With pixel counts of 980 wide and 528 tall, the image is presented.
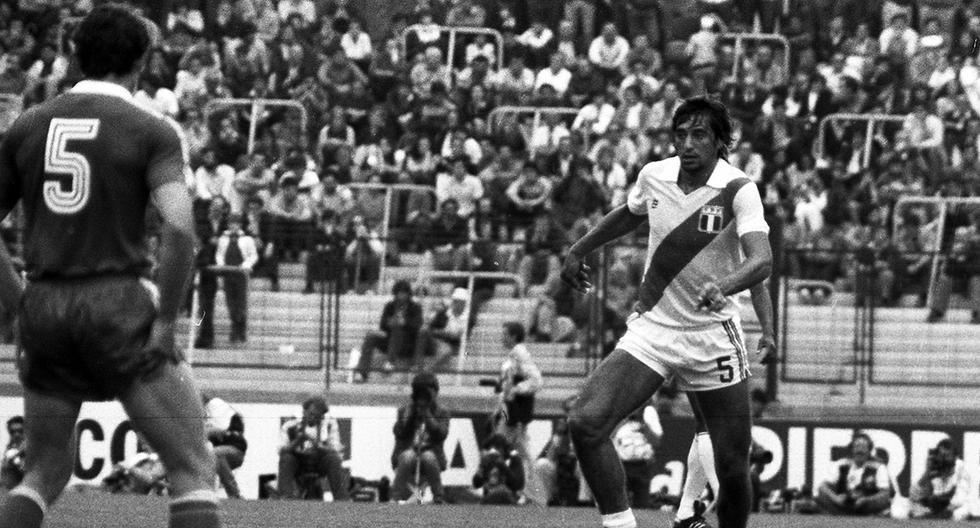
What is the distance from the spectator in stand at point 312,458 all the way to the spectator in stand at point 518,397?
61.8 inches

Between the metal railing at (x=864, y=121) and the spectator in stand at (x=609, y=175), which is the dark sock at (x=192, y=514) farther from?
the metal railing at (x=864, y=121)

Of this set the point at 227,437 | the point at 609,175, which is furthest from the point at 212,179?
the point at 227,437

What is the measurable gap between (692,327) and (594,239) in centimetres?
72

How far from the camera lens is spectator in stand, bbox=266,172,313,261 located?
1972 cm

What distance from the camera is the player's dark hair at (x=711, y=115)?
9094mm

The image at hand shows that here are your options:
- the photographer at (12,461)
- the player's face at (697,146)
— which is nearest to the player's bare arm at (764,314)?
the player's face at (697,146)

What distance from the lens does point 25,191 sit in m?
6.39

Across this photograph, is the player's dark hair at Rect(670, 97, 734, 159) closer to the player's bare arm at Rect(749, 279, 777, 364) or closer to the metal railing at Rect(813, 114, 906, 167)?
the player's bare arm at Rect(749, 279, 777, 364)

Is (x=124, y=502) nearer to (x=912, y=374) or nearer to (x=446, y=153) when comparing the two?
(x=912, y=374)

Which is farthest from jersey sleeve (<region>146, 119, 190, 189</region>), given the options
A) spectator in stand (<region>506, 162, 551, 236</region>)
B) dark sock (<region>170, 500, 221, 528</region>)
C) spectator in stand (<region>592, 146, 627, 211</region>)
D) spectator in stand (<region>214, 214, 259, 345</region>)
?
spectator in stand (<region>592, 146, 627, 211</region>)

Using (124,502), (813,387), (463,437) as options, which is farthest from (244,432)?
(813,387)

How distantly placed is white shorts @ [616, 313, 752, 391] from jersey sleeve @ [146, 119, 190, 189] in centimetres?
334

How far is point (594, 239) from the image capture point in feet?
31.1

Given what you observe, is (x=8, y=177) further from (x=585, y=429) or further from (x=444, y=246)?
(x=444, y=246)
